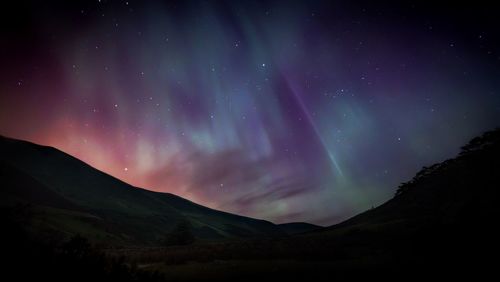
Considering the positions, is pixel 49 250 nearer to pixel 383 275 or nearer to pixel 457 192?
pixel 383 275

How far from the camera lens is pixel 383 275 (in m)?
18.9

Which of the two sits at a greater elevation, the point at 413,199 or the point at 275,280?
the point at 413,199

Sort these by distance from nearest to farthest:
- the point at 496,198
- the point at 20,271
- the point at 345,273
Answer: the point at 20,271, the point at 345,273, the point at 496,198

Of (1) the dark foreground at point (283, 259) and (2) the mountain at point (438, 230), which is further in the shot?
(2) the mountain at point (438, 230)

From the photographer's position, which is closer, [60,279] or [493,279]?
[60,279]

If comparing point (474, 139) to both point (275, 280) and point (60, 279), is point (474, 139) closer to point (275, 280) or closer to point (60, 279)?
point (275, 280)

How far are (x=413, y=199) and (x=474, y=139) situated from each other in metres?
29.3

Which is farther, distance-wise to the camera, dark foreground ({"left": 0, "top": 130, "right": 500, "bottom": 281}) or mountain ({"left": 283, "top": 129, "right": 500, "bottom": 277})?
mountain ({"left": 283, "top": 129, "right": 500, "bottom": 277})

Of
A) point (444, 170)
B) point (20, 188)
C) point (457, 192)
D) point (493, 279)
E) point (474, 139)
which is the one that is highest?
point (20, 188)

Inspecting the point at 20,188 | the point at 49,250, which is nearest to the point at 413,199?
the point at 49,250

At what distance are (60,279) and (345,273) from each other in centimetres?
1931

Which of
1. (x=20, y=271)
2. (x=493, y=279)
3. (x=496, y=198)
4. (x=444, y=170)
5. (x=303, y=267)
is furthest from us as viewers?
(x=444, y=170)

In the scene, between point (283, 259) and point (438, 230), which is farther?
point (283, 259)

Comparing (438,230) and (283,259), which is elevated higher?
(438,230)
